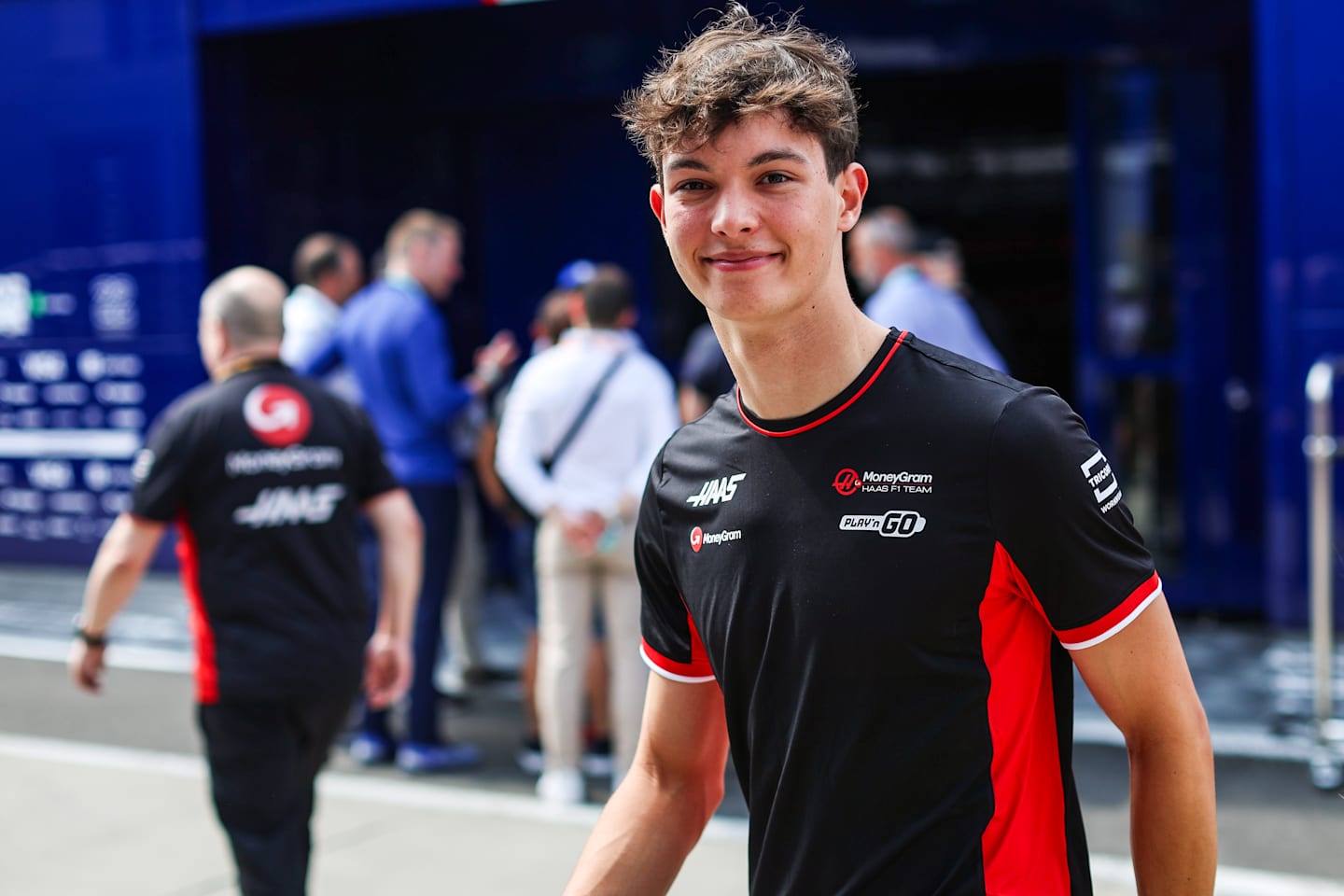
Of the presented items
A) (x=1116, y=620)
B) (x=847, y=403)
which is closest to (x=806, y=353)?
(x=847, y=403)

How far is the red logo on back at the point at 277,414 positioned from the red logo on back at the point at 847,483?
2.61 metres

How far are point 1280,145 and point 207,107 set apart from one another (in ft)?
20.9

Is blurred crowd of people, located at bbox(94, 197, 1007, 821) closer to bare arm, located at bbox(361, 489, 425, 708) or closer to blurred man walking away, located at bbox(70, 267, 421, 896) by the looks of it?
bare arm, located at bbox(361, 489, 425, 708)

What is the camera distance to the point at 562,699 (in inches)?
225

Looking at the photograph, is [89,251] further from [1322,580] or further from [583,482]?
[1322,580]

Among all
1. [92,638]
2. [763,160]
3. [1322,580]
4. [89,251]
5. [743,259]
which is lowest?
[1322,580]

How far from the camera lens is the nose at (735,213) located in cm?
178

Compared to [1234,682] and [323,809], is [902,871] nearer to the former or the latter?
[323,809]

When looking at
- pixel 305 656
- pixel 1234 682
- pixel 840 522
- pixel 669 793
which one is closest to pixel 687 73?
pixel 840 522

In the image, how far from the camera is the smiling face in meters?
1.79

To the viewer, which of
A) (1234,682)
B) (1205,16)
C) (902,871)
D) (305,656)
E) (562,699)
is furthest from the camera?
(1205,16)

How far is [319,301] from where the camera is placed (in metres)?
7.07

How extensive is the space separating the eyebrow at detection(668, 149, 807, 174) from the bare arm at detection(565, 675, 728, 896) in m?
0.71

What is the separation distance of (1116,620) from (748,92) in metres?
0.74
